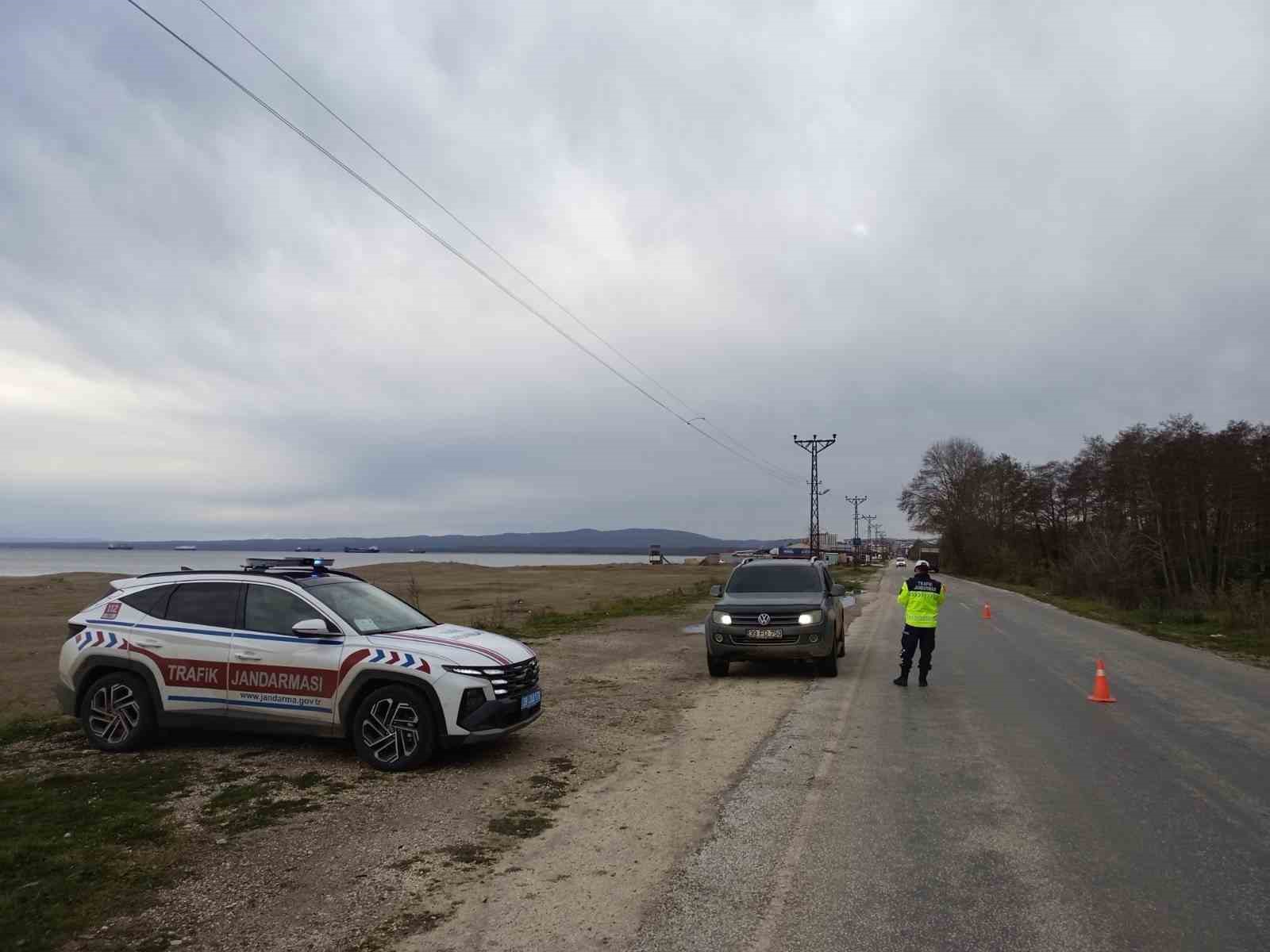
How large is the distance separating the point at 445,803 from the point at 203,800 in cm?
169

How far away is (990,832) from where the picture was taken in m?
5.73

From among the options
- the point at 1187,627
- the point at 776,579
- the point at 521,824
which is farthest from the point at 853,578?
the point at 521,824

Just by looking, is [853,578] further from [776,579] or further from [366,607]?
[366,607]

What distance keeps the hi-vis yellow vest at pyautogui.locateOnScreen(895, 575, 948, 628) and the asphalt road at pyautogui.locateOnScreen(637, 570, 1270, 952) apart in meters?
1.21

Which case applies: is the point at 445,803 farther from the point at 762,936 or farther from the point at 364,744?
the point at 762,936

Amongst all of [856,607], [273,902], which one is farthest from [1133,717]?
[856,607]

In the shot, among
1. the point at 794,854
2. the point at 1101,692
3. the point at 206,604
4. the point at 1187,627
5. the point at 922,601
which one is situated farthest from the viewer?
the point at 1187,627

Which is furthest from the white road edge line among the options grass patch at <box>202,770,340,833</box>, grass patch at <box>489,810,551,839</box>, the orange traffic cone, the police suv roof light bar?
the police suv roof light bar

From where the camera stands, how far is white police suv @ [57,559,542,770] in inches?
285

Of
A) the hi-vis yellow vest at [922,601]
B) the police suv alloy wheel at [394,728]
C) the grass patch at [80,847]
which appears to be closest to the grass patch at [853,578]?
the hi-vis yellow vest at [922,601]

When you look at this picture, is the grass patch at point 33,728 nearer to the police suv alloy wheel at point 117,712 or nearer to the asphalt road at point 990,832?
the police suv alloy wheel at point 117,712

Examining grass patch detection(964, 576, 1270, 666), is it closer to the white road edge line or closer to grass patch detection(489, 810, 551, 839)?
the white road edge line

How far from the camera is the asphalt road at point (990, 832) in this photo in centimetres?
426

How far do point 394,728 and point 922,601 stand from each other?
7.72 m
